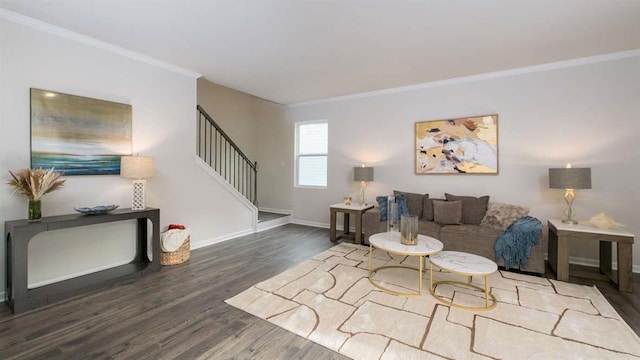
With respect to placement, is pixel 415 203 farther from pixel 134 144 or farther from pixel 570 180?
pixel 134 144

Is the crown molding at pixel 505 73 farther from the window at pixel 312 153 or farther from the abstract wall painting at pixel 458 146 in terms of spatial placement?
the window at pixel 312 153

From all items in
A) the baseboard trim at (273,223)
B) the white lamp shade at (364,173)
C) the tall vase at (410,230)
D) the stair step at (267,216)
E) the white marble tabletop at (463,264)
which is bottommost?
the baseboard trim at (273,223)

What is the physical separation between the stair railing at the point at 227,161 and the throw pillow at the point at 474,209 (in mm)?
3902

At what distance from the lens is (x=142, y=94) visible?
3518 millimetres

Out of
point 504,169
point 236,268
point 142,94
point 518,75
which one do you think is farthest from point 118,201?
point 518,75

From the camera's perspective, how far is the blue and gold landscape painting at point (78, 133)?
8.96 ft

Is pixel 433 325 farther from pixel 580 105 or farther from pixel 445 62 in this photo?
pixel 580 105

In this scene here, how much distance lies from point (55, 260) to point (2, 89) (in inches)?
68.0

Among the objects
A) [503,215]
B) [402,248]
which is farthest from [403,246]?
[503,215]

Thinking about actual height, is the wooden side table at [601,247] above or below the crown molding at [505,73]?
below

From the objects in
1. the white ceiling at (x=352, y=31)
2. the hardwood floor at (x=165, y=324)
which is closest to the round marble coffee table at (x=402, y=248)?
the hardwood floor at (x=165, y=324)

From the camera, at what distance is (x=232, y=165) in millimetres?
6359

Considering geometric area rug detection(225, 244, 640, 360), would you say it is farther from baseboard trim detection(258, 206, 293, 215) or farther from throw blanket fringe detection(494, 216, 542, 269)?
baseboard trim detection(258, 206, 293, 215)

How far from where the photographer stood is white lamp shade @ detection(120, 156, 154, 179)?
10.1ft
